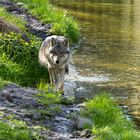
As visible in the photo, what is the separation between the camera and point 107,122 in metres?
10.9

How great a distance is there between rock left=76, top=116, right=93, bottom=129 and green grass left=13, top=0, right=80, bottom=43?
10846 mm

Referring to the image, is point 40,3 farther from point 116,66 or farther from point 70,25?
point 116,66

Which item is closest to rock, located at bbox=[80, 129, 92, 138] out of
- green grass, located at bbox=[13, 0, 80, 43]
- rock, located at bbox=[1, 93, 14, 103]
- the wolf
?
rock, located at bbox=[1, 93, 14, 103]

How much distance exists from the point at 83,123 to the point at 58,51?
353 centimetres

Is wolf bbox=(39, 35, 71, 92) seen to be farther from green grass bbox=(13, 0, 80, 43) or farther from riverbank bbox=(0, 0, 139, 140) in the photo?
green grass bbox=(13, 0, 80, 43)

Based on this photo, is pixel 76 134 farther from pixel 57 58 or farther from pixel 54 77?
pixel 54 77

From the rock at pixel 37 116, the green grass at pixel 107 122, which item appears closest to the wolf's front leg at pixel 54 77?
the green grass at pixel 107 122

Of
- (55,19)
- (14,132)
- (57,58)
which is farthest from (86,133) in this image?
(55,19)

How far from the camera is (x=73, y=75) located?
56.1 feet

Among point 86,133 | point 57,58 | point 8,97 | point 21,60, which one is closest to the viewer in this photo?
point 86,133

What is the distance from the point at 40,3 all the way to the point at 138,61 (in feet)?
25.9

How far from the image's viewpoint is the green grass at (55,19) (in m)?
21.8

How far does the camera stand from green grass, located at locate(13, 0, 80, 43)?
860 inches

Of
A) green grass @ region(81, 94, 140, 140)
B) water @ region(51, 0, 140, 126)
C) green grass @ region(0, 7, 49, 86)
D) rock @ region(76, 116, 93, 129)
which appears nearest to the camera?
green grass @ region(81, 94, 140, 140)
